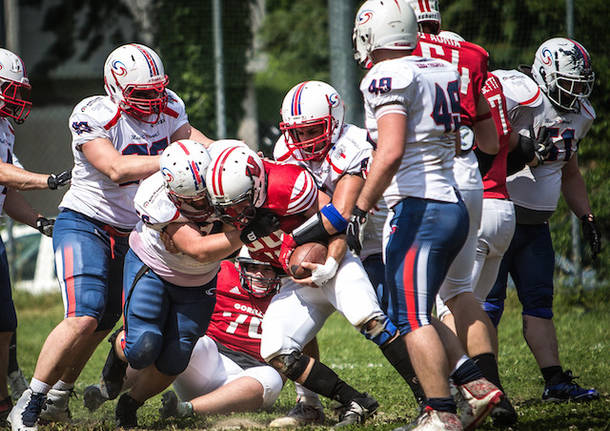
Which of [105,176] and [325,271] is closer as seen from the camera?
[325,271]

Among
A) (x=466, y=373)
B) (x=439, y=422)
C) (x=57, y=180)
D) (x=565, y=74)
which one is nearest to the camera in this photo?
(x=439, y=422)

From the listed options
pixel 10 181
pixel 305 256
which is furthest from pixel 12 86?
pixel 305 256

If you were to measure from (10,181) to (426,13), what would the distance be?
262 cm

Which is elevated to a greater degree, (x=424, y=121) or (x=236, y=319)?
(x=424, y=121)

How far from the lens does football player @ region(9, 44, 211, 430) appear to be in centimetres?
452

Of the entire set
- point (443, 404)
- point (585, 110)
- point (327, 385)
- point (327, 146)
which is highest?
point (585, 110)

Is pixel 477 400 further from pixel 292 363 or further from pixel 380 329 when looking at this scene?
pixel 292 363

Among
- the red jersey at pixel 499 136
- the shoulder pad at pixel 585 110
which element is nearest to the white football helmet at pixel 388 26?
the red jersey at pixel 499 136

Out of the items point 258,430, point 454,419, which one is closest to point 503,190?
point 454,419

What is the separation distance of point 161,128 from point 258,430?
1.87 m

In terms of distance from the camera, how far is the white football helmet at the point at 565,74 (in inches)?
206

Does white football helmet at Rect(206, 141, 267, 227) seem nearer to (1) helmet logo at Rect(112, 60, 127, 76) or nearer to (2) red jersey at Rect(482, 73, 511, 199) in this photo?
(1) helmet logo at Rect(112, 60, 127, 76)

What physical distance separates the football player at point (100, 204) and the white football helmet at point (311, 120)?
713 millimetres

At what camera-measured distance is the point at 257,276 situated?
15.6ft
